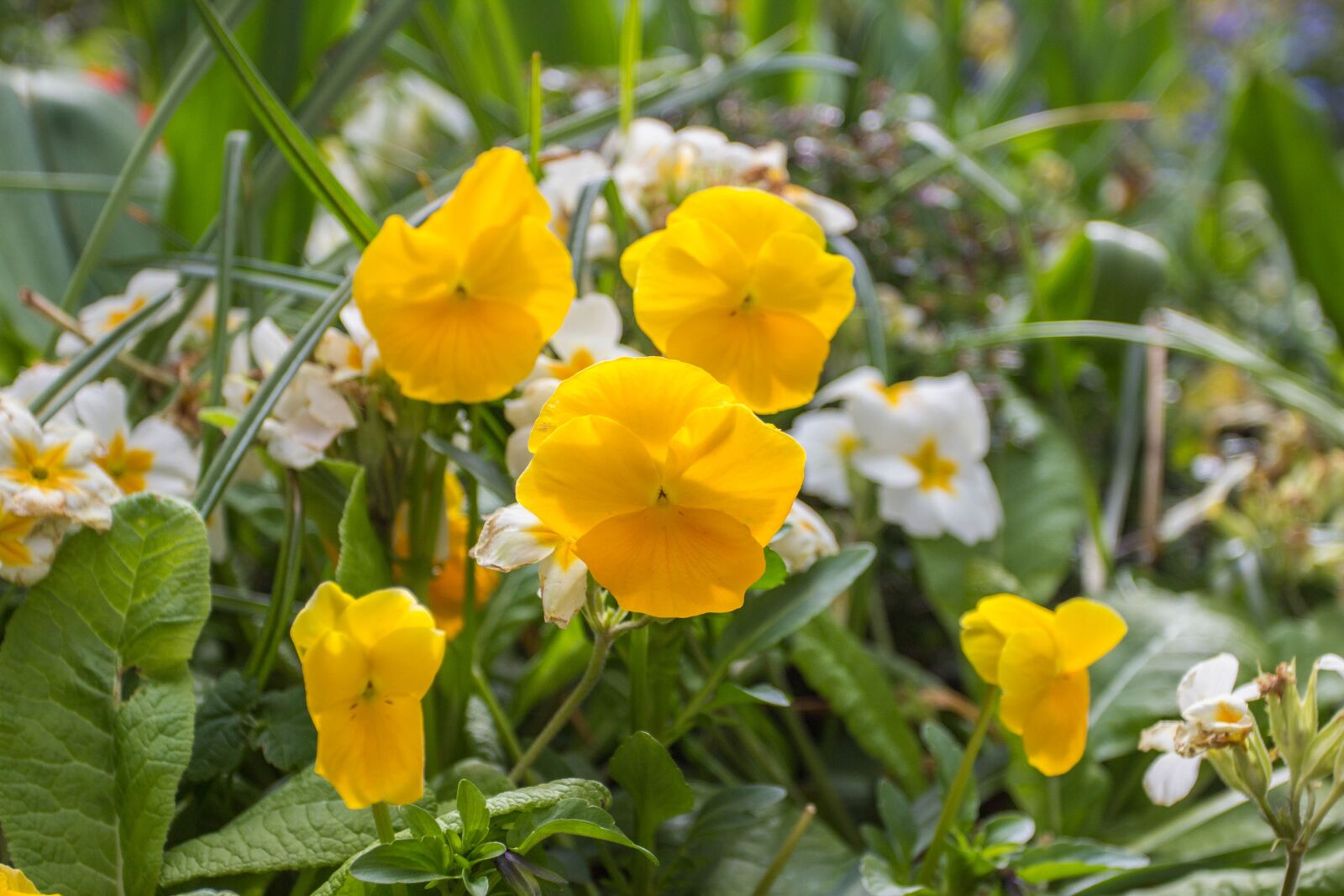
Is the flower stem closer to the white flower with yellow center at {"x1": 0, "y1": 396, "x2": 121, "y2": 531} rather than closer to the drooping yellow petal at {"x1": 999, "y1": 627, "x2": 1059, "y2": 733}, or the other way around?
the drooping yellow petal at {"x1": 999, "y1": 627, "x2": 1059, "y2": 733}

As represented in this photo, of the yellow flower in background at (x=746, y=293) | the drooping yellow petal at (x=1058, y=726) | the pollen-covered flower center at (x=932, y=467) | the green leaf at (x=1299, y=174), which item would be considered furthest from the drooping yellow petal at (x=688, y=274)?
the green leaf at (x=1299, y=174)

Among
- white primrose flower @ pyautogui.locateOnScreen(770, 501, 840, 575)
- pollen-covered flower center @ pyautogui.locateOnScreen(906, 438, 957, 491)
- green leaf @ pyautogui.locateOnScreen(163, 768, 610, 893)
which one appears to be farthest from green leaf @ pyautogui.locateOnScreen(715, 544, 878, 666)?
pollen-covered flower center @ pyautogui.locateOnScreen(906, 438, 957, 491)

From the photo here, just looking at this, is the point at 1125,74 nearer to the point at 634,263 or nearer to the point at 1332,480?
the point at 1332,480

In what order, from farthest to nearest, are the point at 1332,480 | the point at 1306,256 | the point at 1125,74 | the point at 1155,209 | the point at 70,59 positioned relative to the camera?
the point at 70,59 → the point at 1125,74 → the point at 1155,209 → the point at 1306,256 → the point at 1332,480

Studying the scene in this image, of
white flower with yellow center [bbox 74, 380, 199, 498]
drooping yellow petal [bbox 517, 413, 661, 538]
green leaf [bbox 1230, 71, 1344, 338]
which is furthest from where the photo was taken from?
green leaf [bbox 1230, 71, 1344, 338]

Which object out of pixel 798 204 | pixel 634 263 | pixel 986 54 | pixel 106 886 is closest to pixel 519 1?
pixel 798 204

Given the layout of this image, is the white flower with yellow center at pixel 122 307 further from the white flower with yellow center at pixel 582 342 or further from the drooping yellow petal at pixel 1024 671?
the drooping yellow petal at pixel 1024 671

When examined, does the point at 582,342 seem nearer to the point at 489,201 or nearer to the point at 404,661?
the point at 489,201
